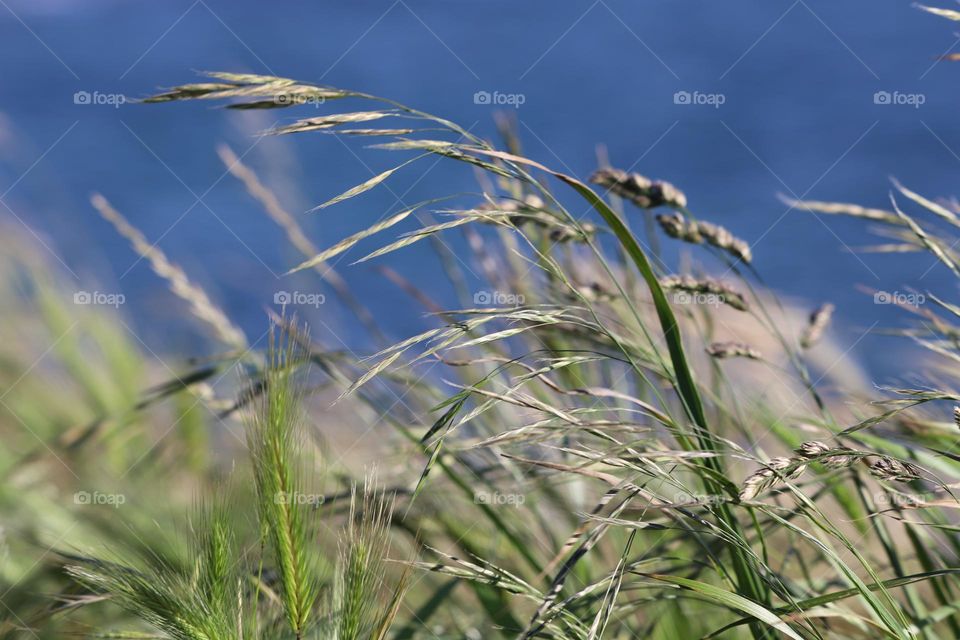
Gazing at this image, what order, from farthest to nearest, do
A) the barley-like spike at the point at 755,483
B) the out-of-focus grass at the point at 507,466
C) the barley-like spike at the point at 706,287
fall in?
the barley-like spike at the point at 706,287 → the out-of-focus grass at the point at 507,466 → the barley-like spike at the point at 755,483

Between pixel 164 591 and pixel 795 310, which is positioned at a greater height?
pixel 795 310

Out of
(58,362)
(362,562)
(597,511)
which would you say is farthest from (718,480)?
(58,362)

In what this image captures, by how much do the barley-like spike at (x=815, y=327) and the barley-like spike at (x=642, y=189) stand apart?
265 mm

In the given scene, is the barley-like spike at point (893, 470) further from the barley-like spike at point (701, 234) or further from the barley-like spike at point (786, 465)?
the barley-like spike at point (701, 234)

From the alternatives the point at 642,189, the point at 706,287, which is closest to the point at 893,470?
the point at 706,287

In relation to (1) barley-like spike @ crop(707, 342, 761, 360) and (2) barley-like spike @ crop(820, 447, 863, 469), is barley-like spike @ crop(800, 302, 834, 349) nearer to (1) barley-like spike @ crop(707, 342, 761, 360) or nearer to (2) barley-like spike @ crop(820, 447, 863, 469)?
(1) barley-like spike @ crop(707, 342, 761, 360)

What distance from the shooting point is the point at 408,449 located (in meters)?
1.10

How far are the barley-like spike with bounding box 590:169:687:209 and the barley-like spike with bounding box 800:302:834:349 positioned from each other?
27cm

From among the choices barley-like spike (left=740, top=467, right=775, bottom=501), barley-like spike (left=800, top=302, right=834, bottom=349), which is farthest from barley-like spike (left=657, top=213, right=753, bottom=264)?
barley-like spike (left=740, top=467, right=775, bottom=501)

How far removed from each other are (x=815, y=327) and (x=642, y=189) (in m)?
0.32

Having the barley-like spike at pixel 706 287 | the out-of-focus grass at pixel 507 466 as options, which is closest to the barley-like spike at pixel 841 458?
the out-of-focus grass at pixel 507 466

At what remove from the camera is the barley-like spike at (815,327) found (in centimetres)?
100

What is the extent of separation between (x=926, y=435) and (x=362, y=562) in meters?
0.60

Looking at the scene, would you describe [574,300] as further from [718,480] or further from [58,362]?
[58,362]
